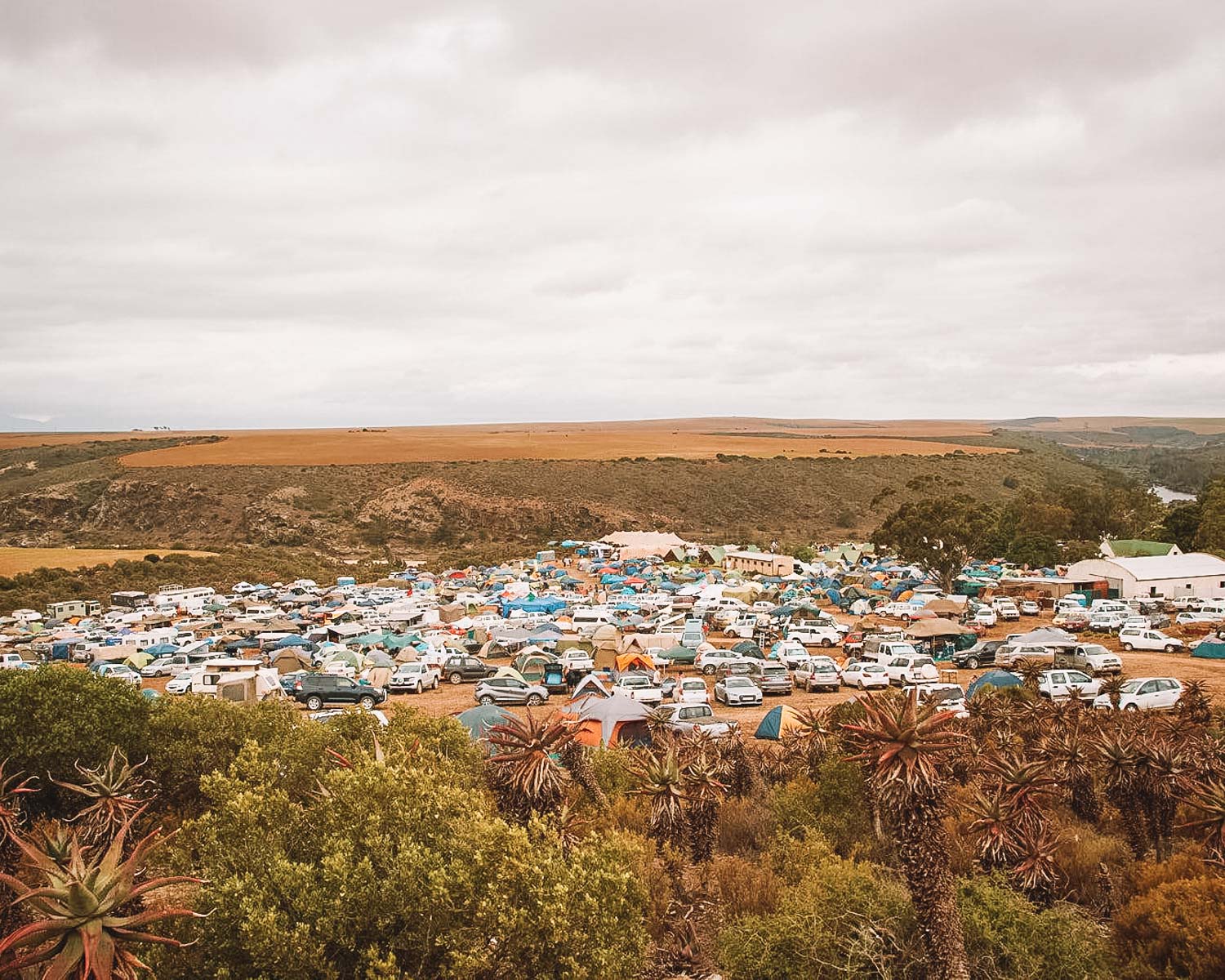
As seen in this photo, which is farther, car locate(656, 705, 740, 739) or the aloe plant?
car locate(656, 705, 740, 739)

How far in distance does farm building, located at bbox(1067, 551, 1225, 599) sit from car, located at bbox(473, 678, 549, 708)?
3386 centimetres

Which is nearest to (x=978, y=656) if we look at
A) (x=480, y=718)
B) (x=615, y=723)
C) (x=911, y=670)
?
(x=911, y=670)

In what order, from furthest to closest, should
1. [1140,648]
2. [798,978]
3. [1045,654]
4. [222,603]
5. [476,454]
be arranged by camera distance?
1. [476,454]
2. [222,603]
3. [1140,648]
4. [1045,654]
5. [798,978]

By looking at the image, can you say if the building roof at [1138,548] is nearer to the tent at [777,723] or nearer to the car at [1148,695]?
the car at [1148,695]

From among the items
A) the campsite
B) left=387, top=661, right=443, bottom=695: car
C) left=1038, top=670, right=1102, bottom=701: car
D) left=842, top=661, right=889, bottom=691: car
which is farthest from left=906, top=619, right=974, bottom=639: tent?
left=387, top=661, right=443, bottom=695: car

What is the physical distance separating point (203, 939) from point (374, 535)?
258ft

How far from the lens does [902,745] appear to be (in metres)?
9.86

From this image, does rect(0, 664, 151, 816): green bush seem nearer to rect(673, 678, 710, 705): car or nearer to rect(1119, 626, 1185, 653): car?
rect(673, 678, 710, 705): car

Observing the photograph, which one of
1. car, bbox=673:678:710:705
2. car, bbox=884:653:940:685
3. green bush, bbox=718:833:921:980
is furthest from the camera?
car, bbox=884:653:940:685

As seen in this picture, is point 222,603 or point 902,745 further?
point 222,603

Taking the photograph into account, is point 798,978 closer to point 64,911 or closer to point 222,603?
point 64,911

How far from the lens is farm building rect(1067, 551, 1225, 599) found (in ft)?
151

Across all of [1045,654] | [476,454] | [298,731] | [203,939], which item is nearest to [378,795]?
[203,939]

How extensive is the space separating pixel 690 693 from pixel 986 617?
20423mm
